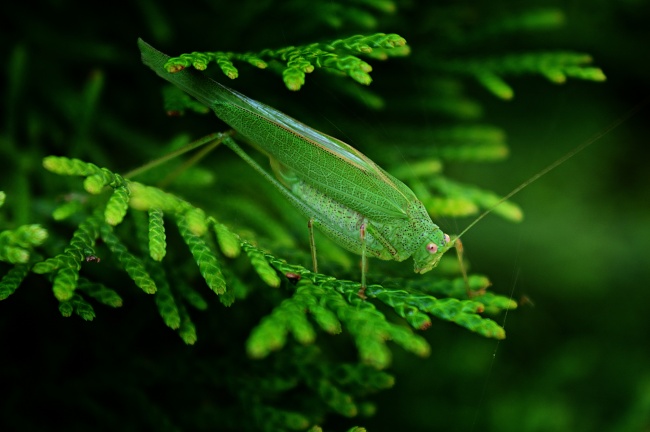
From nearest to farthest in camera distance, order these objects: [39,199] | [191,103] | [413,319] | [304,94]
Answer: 1. [413,319]
2. [191,103]
3. [39,199]
4. [304,94]

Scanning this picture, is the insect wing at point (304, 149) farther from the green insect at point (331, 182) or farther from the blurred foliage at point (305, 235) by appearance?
the blurred foliage at point (305, 235)

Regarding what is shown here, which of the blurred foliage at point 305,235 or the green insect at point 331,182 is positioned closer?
the blurred foliage at point 305,235

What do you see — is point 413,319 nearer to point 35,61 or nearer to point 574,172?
point 35,61

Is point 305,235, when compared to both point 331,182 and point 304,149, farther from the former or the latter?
point 304,149

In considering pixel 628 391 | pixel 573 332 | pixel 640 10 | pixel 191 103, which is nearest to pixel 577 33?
pixel 640 10

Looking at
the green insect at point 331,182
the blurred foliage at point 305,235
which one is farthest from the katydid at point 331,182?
the blurred foliage at point 305,235

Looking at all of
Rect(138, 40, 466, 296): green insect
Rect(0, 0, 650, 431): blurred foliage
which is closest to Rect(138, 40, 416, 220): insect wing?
Rect(138, 40, 466, 296): green insect
